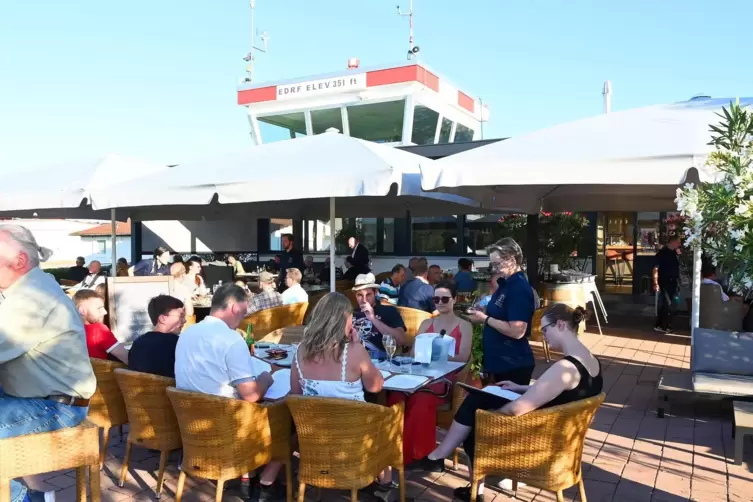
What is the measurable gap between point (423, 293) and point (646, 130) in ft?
8.59

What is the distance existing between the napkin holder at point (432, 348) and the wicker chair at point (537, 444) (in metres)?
0.90

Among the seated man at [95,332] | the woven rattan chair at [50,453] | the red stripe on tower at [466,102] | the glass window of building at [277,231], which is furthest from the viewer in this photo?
the red stripe on tower at [466,102]

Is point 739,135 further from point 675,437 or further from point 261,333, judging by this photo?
point 261,333

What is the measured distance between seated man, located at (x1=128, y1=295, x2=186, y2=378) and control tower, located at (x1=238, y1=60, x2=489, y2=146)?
13.8 metres

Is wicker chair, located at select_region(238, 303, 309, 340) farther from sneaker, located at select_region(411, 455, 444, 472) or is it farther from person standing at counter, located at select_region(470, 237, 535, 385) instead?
person standing at counter, located at select_region(470, 237, 535, 385)

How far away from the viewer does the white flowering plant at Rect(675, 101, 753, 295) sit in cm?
230

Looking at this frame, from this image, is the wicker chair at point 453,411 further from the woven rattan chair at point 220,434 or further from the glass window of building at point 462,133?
the glass window of building at point 462,133

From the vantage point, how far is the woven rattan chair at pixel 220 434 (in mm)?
2902

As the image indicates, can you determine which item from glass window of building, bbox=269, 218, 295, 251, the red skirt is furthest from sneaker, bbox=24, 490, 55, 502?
glass window of building, bbox=269, 218, 295, 251

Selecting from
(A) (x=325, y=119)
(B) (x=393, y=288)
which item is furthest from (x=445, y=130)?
(B) (x=393, y=288)

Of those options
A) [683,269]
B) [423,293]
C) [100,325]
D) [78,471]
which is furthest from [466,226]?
[78,471]

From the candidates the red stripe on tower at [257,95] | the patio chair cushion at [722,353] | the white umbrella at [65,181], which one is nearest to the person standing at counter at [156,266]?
the white umbrella at [65,181]

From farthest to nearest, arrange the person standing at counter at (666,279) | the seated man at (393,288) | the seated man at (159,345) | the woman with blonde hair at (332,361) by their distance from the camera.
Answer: the person standing at counter at (666,279), the seated man at (393,288), the seated man at (159,345), the woman with blonde hair at (332,361)

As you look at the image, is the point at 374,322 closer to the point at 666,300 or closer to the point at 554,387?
the point at 554,387
